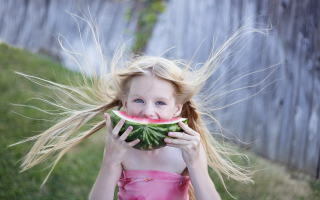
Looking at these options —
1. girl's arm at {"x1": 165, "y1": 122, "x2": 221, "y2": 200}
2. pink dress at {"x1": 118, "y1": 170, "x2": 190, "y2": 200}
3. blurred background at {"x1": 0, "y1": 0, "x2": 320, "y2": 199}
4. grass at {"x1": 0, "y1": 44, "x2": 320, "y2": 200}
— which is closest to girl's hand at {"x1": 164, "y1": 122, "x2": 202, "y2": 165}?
girl's arm at {"x1": 165, "y1": 122, "x2": 221, "y2": 200}

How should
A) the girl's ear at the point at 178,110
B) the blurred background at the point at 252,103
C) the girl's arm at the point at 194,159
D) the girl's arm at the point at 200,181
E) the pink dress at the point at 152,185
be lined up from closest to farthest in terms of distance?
the girl's arm at the point at 194,159 < the girl's arm at the point at 200,181 < the pink dress at the point at 152,185 < the girl's ear at the point at 178,110 < the blurred background at the point at 252,103

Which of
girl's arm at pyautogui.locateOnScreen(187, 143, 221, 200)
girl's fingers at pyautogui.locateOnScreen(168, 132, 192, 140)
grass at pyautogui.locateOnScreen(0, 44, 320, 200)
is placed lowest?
grass at pyautogui.locateOnScreen(0, 44, 320, 200)

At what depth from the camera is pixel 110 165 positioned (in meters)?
3.46

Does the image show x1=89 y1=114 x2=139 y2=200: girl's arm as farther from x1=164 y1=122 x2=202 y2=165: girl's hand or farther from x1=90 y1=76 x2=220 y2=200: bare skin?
x1=164 y1=122 x2=202 y2=165: girl's hand

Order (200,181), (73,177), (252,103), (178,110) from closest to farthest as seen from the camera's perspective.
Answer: (200,181), (178,110), (73,177), (252,103)

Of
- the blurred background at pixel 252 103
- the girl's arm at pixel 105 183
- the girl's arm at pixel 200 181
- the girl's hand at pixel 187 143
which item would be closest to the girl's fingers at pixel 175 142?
the girl's hand at pixel 187 143

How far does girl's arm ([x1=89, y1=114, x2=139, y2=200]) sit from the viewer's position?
328cm

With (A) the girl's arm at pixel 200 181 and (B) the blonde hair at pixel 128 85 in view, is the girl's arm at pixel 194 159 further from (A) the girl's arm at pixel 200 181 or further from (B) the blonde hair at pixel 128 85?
(B) the blonde hair at pixel 128 85

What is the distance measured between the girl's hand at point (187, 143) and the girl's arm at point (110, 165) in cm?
34

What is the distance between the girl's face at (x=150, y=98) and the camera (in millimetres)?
3387

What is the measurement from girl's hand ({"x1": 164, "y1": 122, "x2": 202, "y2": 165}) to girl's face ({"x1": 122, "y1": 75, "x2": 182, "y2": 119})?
0.21 metres

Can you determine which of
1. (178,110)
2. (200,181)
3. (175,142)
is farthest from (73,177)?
(175,142)

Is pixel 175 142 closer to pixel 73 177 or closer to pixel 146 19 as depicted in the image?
pixel 73 177

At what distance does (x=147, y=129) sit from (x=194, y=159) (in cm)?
47
